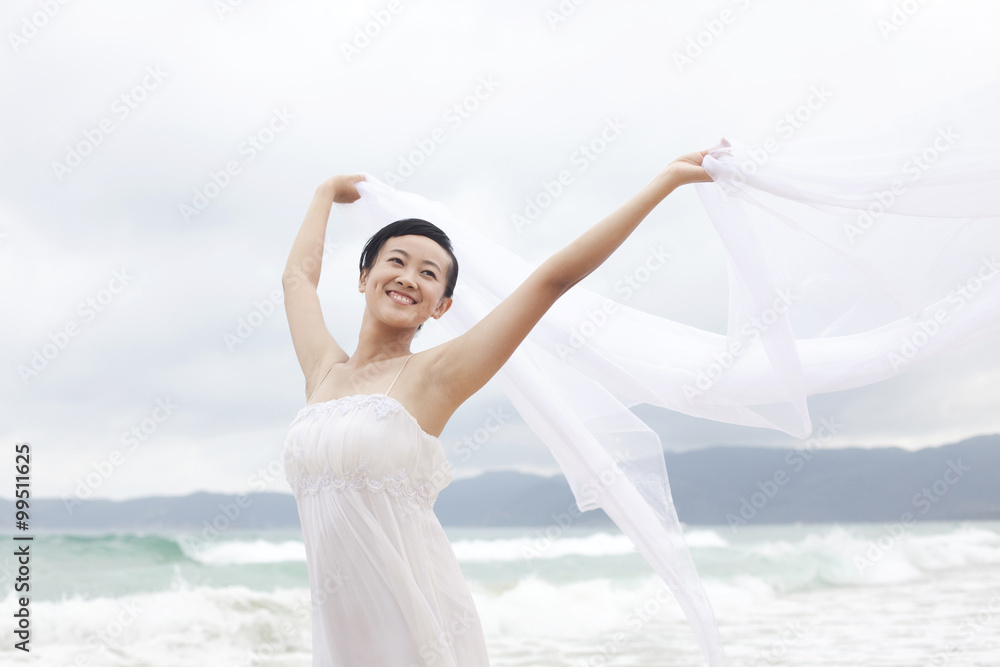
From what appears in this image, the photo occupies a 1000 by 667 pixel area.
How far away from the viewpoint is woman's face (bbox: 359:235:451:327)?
2.22 m

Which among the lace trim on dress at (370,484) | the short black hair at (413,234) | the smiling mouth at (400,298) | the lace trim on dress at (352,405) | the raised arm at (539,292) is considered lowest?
the lace trim on dress at (370,484)

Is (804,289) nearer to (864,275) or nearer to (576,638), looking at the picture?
(864,275)

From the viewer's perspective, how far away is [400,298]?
2219 millimetres

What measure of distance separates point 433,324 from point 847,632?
7459mm

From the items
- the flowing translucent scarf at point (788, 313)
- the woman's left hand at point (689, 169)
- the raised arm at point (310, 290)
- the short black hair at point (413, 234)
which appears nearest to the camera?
the woman's left hand at point (689, 169)

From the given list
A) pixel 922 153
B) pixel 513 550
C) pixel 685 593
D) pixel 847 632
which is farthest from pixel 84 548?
pixel 922 153

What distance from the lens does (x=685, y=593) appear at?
236 cm

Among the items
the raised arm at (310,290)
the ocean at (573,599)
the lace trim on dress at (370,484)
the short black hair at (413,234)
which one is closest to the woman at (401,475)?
the lace trim on dress at (370,484)

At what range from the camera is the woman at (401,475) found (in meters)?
1.94

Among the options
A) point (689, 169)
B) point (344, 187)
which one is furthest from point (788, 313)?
point (344, 187)

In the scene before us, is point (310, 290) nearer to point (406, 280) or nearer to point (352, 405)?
point (406, 280)

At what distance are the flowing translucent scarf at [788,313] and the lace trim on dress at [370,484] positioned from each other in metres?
0.59

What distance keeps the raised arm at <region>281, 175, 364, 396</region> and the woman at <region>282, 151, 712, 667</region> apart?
300 millimetres

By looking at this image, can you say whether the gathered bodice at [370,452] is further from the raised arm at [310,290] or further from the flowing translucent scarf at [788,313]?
the flowing translucent scarf at [788,313]
